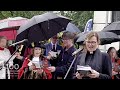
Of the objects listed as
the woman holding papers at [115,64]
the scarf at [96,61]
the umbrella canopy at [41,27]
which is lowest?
the woman holding papers at [115,64]

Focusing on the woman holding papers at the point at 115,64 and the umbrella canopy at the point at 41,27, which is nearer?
the woman holding papers at the point at 115,64

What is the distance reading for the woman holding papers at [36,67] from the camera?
4695 mm

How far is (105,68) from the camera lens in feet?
11.8

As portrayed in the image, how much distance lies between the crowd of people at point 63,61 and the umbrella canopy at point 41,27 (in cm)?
23

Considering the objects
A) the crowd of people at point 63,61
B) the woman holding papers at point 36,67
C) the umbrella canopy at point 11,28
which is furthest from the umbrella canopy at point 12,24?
the woman holding papers at point 36,67

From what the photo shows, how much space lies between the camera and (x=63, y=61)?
5281 millimetres

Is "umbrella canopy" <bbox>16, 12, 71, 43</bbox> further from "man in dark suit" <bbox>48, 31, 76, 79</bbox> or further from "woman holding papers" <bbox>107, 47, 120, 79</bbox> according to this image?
"woman holding papers" <bbox>107, 47, 120, 79</bbox>

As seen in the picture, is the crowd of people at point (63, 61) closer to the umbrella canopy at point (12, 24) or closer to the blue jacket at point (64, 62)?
the blue jacket at point (64, 62)

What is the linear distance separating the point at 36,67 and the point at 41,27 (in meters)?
1.46

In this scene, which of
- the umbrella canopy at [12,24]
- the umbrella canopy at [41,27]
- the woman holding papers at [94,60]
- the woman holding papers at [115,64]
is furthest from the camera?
the umbrella canopy at [12,24]

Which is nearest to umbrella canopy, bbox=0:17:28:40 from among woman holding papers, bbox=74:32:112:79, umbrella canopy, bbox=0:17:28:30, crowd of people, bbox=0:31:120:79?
umbrella canopy, bbox=0:17:28:30

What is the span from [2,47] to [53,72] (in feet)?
3.59

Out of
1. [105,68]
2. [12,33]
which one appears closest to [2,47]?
[12,33]
